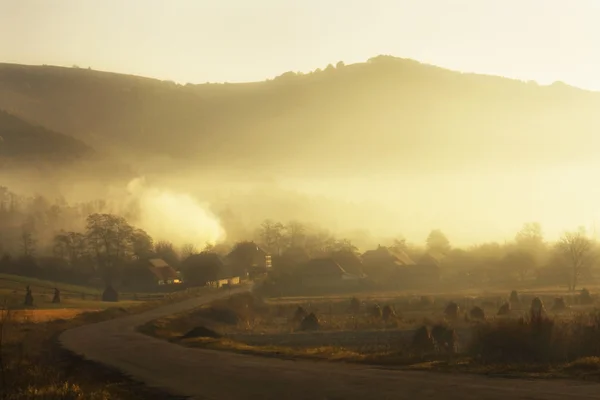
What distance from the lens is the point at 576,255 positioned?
120m

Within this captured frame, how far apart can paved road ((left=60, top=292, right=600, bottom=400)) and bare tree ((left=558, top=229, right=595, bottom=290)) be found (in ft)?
276

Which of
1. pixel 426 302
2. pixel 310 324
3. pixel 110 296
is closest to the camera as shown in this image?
pixel 310 324

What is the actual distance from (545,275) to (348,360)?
99497 mm

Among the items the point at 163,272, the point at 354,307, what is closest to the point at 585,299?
the point at 354,307

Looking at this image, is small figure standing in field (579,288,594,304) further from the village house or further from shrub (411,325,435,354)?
the village house

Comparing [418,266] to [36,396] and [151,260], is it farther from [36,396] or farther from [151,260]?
[36,396]

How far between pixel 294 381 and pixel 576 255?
106 meters

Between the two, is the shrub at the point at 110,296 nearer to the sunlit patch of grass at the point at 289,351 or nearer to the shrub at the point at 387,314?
the shrub at the point at 387,314

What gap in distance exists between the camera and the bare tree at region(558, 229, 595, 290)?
372 ft

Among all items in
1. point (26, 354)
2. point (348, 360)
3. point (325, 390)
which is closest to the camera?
point (325, 390)

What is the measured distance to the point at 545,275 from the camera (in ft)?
396

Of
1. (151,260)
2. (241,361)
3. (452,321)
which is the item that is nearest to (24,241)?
(151,260)

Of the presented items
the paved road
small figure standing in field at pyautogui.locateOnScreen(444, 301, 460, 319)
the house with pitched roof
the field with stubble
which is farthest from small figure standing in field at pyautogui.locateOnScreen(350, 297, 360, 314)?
the house with pitched roof

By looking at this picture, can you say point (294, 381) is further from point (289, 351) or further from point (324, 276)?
point (324, 276)
